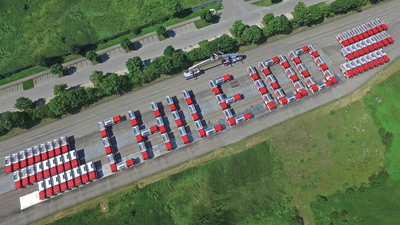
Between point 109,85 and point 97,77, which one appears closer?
point 109,85

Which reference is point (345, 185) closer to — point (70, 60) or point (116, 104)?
point (116, 104)

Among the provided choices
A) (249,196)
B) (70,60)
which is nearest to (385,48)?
(249,196)

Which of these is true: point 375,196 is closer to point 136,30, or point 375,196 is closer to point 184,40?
point 184,40

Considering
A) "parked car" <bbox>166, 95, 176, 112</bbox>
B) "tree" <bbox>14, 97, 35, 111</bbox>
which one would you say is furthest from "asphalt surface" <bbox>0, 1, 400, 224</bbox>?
Answer: "tree" <bbox>14, 97, 35, 111</bbox>

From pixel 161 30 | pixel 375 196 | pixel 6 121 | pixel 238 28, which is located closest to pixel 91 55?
pixel 161 30

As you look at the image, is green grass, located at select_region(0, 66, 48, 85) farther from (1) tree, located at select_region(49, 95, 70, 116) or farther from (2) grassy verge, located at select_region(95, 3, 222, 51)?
(2) grassy verge, located at select_region(95, 3, 222, 51)
